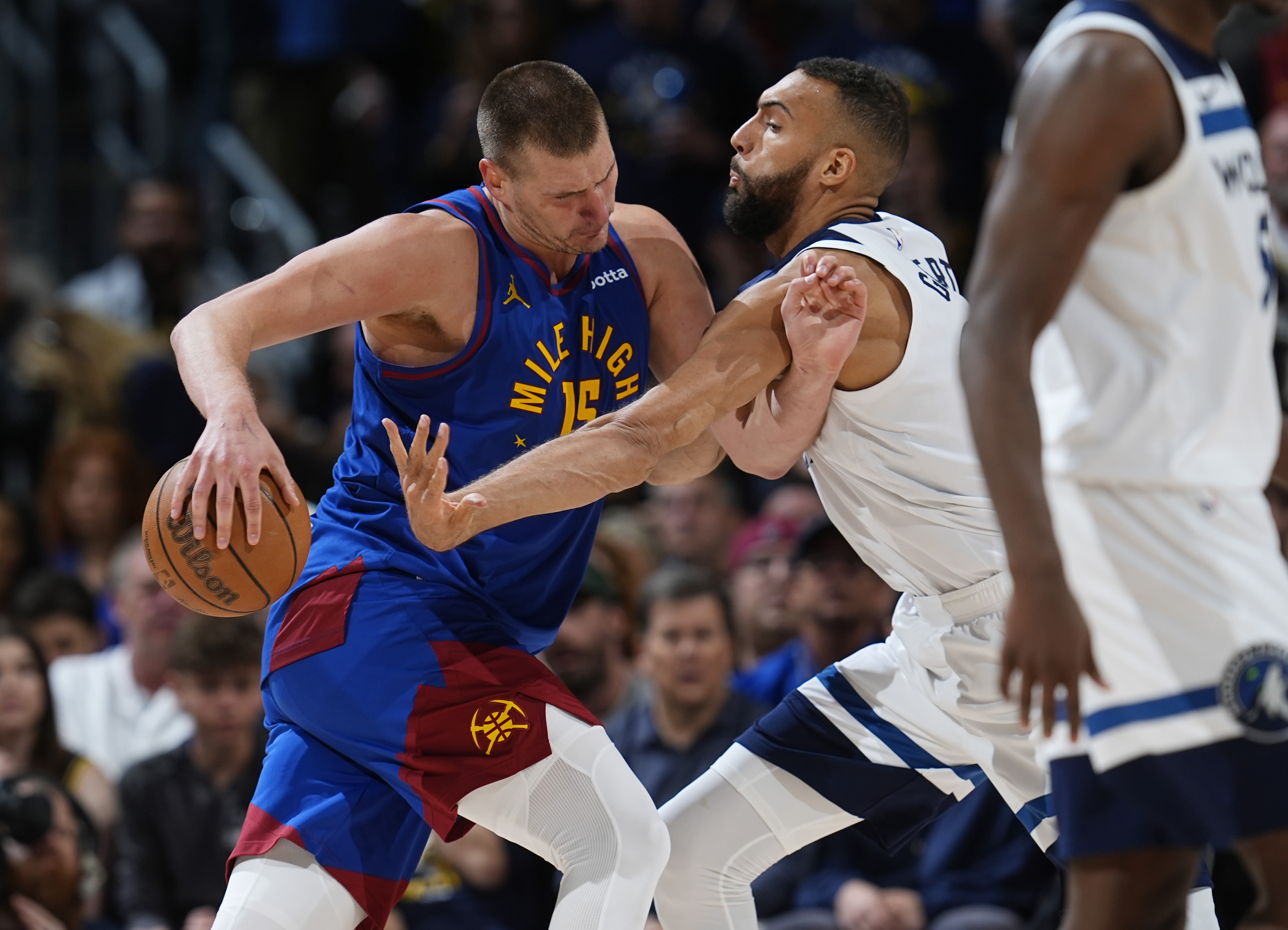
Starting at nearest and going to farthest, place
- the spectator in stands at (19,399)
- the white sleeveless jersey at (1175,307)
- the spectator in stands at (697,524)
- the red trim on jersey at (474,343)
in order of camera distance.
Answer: the white sleeveless jersey at (1175,307) → the red trim on jersey at (474,343) → the spectator in stands at (697,524) → the spectator in stands at (19,399)

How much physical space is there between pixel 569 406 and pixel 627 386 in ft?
0.64

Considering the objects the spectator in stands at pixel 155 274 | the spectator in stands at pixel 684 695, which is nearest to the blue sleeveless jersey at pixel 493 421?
the spectator in stands at pixel 684 695

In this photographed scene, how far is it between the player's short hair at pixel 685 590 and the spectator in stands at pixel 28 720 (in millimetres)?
2333

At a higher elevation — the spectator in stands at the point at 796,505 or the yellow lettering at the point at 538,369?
the yellow lettering at the point at 538,369

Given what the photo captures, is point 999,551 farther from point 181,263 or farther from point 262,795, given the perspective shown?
point 181,263

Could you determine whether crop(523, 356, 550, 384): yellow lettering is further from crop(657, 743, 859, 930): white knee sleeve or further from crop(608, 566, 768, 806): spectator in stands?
crop(608, 566, 768, 806): spectator in stands

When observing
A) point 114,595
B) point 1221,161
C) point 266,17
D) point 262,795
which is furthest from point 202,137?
point 1221,161

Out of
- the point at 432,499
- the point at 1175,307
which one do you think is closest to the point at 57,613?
the point at 432,499

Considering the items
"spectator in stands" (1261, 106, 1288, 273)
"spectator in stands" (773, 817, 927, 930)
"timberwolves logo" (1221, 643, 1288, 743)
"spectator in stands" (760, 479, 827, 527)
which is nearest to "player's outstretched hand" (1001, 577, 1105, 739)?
"timberwolves logo" (1221, 643, 1288, 743)

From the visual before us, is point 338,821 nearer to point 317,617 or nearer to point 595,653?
point 317,617

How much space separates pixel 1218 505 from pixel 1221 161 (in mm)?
539

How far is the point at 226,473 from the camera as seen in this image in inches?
131

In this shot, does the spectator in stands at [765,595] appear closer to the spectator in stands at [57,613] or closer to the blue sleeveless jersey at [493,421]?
the spectator in stands at [57,613]

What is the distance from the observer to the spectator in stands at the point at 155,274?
970 cm
